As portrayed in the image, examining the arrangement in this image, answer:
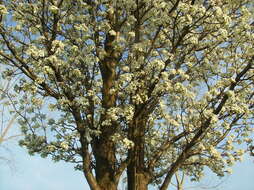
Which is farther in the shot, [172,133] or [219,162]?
[172,133]

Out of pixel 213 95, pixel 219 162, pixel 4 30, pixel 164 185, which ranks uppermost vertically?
pixel 4 30

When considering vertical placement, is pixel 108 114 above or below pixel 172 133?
below

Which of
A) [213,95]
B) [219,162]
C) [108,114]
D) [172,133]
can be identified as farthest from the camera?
[172,133]

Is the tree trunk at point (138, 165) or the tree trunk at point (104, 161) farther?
the tree trunk at point (138, 165)

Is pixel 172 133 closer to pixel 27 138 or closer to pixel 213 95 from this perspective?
pixel 213 95

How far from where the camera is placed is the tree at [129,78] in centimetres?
1333

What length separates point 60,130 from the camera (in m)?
14.0

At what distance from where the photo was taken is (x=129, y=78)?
1273 centimetres

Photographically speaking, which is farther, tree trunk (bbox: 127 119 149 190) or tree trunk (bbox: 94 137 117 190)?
tree trunk (bbox: 127 119 149 190)

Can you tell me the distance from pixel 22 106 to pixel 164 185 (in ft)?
20.0

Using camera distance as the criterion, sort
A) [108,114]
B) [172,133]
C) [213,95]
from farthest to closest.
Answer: [172,133] < [213,95] < [108,114]

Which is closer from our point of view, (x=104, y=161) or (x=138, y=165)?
(x=104, y=161)

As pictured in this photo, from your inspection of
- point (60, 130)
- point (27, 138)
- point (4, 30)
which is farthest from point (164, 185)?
point (4, 30)

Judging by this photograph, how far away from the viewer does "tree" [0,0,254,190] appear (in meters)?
13.3
